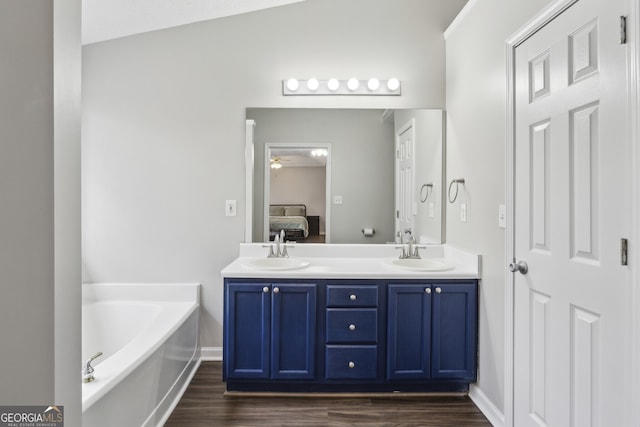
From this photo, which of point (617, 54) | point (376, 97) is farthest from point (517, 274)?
point (376, 97)

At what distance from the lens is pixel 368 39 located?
105 inches

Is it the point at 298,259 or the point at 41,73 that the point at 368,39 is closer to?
the point at 298,259

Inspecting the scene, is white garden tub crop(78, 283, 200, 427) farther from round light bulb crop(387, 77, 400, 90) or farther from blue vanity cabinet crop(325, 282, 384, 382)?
round light bulb crop(387, 77, 400, 90)

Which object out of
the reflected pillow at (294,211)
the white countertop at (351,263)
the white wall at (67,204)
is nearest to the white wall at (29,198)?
the white wall at (67,204)

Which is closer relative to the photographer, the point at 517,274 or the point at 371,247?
the point at 517,274

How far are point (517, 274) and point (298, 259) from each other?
1.43m

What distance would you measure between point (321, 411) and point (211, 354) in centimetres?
105

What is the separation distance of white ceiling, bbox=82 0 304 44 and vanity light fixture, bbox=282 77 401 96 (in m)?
0.62

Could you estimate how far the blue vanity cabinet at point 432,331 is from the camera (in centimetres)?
214

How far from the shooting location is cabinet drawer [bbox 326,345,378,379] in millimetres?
2146

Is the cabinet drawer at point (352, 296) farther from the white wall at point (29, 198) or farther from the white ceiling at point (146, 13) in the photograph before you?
the white ceiling at point (146, 13)

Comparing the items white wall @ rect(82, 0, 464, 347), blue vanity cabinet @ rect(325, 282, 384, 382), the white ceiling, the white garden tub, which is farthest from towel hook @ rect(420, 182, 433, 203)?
the white garden tub

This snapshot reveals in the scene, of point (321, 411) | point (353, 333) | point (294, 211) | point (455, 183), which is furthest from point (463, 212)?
point (321, 411)

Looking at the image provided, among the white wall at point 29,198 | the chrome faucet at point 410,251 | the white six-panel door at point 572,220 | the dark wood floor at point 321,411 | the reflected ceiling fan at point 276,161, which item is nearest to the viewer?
the white wall at point 29,198
